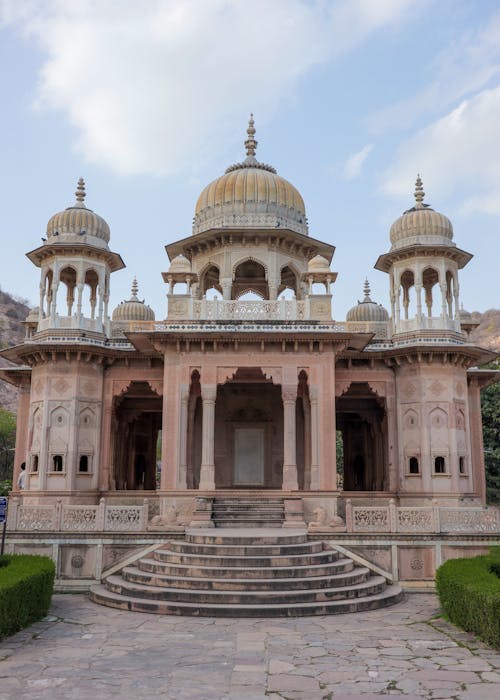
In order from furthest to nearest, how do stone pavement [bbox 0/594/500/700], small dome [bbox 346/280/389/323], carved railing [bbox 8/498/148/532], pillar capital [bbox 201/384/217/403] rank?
small dome [bbox 346/280/389/323]
pillar capital [bbox 201/384/217/403]
carved railing [bbox 8/498/148/532]
stone pavement [bbox 0/594/500/700]

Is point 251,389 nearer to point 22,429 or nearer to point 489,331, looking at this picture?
point 22,429

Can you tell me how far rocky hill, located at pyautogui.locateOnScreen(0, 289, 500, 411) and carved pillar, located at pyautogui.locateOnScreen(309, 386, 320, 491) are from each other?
49.8 meters

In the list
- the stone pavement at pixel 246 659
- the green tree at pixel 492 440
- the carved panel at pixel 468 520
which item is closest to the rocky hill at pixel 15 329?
the green tree at pixel 492 440

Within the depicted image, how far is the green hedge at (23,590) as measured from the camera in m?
10.2

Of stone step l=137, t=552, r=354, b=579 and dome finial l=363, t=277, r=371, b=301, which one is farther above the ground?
dome finial l=363, t=277, r=371, b=301

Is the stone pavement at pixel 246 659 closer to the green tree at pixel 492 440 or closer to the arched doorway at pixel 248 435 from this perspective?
the arched doorway at pixel 248 435

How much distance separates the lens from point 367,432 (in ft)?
92.2

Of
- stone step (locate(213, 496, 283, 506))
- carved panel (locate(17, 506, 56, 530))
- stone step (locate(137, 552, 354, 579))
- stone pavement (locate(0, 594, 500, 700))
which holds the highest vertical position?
stone step (locate(213, 496, 283, 506))

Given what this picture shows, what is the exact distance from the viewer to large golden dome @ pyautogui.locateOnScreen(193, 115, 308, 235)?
74.6 ft

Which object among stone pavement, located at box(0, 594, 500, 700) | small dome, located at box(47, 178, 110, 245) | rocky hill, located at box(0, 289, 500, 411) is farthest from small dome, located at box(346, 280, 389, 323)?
rocky hill, located at box(0, 289, 500, 411)

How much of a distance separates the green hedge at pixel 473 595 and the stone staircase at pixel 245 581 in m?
1.69

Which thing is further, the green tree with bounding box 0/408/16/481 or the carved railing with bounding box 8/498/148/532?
the green tree with bounding box 0/408/16/481

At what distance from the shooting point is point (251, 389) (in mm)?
23609

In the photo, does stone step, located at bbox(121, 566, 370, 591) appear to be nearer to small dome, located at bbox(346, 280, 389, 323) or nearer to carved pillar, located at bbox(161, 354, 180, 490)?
carved pillar, located at bbox(161, 354, 180, 490)
